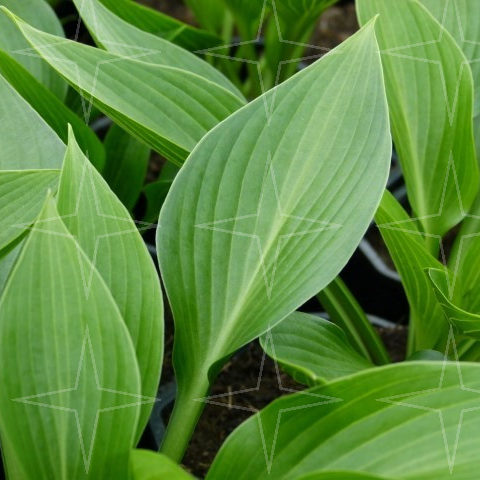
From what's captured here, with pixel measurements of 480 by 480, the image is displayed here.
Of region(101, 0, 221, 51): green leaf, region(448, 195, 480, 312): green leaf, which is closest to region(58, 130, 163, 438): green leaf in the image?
region(448, 195, 480, 312): green leaf

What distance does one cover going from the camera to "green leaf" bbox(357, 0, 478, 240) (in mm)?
661

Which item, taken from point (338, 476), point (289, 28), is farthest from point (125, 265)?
point (289, 28)

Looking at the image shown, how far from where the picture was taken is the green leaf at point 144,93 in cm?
55

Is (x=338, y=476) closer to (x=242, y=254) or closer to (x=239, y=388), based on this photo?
(x=242, y=254)

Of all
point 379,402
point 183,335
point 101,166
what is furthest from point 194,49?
point 379,402

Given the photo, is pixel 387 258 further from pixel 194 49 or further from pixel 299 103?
pixel 299 103

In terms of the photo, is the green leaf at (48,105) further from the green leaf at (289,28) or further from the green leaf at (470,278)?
the green leaf at (470,278)

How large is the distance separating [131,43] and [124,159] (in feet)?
0.69

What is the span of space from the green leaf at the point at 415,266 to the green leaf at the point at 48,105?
235mm

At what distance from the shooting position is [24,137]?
0.55 m

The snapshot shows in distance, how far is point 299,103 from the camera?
1.74 ft

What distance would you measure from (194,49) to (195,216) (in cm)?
44

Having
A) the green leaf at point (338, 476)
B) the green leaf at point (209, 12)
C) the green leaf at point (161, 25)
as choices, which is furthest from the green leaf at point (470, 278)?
the green leaf at point (209, 12)

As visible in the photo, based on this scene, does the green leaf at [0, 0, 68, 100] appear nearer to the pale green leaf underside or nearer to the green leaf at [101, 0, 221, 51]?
the green leaf at [101, 0, 221, 51]
